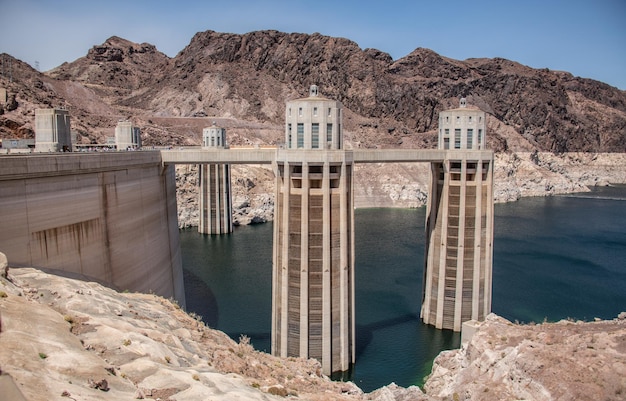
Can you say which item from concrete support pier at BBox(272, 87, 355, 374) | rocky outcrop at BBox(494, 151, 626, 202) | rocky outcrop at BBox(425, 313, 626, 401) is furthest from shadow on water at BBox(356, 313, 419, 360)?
rocky outcrop at BBox(494, 151, 626, 202)

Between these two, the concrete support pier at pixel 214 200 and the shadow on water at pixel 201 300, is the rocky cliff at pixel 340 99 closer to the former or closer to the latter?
the concrete support pier at pixel 214 200

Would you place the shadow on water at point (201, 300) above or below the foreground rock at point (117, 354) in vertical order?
below

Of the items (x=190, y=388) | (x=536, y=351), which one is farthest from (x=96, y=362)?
(x=536, y=351)

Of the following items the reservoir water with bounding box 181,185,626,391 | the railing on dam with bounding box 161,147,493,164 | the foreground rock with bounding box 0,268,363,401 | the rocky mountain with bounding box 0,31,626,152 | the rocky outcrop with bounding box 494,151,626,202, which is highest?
the rocky mountain with bounding box 0,31,626,152

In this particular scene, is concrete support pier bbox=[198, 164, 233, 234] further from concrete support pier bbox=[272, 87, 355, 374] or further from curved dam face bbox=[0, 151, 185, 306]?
concrete support pier bbox=[272, 87, 355, 374]

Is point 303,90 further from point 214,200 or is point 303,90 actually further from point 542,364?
point 542,364

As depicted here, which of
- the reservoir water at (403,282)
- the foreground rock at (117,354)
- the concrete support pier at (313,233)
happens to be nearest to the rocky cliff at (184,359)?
the foreground rock at (117,354)
